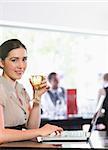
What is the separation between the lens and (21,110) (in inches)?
73.2

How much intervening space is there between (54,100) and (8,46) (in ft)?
1.64

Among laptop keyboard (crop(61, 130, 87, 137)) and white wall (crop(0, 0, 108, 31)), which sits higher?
white wall (crop(0, 0, 108, 31))

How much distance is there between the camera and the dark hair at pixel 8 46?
1895mm

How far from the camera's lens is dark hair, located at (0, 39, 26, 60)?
Answer: 1.89 metres

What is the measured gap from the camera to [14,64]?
1892mm

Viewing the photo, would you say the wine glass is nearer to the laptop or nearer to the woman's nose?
the woman's nose

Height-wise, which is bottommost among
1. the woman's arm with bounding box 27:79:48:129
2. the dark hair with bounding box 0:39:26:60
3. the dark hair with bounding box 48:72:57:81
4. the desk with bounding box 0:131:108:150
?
the desk with bounding box 0:131:108:150

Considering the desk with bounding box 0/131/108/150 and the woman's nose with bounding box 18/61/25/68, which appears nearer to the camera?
the desk with bounding box 0/131/108/150

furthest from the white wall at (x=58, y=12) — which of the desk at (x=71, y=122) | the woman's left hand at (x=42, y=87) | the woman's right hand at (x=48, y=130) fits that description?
the woman's right hand at (x=48, y=130)

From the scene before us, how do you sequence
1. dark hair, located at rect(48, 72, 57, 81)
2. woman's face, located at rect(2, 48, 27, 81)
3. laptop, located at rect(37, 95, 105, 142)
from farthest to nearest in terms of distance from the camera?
dark hair, located at rect(48, 72, 57, 81)
woman's face, located at rect(2, 48, 27, 81)
laptop, located at rect(37, 95, 105, 142)

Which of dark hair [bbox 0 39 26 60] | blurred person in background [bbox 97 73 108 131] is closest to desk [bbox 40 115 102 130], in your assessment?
blurred person in background [bbox 97 73 108 131]

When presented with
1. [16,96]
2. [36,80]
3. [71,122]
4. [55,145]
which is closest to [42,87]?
[36,80]

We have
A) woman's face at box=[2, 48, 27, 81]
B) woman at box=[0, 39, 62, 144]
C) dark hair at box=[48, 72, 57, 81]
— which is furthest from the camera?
dark hair at box=[48, 72, 57, 81]

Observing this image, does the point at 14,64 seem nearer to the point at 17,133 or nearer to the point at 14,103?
the point at 14,103
